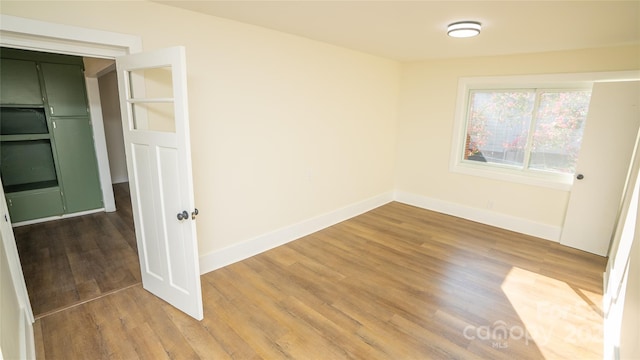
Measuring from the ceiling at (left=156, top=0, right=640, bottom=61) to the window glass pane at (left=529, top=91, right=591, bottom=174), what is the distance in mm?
660

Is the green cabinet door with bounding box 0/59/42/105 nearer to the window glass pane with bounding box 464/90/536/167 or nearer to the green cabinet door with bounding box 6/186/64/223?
the green cabinet door with bounding box 6/186/64/223

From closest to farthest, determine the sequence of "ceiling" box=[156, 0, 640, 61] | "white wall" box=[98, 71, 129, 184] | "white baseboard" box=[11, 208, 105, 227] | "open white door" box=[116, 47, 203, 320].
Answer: "open white door" box=[116, 47, 203, 320], "ceiling" box=[156, 0, 640, 61], "white baseboard" box=[11, 208, 105, 227], "white wall" box=[98, 71, 129, 184]

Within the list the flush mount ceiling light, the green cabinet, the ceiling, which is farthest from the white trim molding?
the flush mount ceiling light

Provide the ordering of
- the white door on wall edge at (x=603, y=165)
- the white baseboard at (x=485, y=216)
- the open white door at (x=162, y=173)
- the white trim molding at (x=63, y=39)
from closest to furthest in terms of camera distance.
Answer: the white trim molding at (x=63, y=39) < the open white door at (x=162, y=173) < the white door on wall edge at (x=603, y=165) < the white baseboard at (x=485, y=216)

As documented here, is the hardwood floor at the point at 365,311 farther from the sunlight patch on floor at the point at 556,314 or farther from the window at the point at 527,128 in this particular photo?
the window at the point at 527,128

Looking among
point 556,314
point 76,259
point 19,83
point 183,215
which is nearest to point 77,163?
point 19,83

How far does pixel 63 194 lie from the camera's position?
4348mm

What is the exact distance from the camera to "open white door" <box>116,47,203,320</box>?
207cm

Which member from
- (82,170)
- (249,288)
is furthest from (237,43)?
(82,170)

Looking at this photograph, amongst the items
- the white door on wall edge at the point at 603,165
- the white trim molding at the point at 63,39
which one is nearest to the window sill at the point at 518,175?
the white door on wall edge at the point at 603,165

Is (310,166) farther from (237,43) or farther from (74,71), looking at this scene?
(74,71)

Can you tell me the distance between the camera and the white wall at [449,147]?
365 cm

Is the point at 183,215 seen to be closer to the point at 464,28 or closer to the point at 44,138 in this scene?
the point at 464,28

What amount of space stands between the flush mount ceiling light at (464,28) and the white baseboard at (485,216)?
281 centimetres
